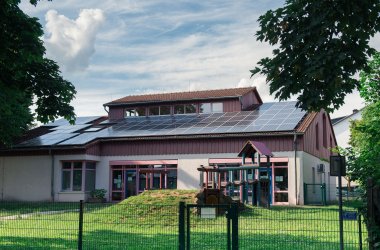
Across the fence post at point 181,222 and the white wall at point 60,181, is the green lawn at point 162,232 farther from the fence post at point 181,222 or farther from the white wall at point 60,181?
the white wall at point 60,181

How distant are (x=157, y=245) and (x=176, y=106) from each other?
25966 mm

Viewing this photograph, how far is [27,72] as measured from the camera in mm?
17453

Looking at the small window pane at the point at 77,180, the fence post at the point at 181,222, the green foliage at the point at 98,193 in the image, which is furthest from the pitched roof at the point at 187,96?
the fence post at the point at 181,222

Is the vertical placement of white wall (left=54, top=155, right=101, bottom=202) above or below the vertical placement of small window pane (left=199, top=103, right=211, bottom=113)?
below

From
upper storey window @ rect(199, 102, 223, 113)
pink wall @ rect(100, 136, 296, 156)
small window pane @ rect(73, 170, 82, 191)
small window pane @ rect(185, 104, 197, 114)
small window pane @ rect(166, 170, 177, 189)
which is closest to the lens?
pink wall @ rect(100, 136, 296, 156)

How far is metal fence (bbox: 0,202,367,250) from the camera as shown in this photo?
11.0m

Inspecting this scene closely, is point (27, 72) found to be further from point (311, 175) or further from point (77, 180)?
point (311, 175)

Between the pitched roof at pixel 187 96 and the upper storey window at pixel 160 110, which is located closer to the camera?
the pitched roof at pixel 187 96

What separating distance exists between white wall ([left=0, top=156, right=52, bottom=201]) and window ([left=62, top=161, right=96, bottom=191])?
3.48 feet

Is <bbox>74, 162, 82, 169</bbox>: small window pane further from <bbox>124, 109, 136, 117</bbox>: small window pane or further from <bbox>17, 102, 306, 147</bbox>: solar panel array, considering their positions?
<bbox>124, 109, 136, 117</bbox>: small window pane

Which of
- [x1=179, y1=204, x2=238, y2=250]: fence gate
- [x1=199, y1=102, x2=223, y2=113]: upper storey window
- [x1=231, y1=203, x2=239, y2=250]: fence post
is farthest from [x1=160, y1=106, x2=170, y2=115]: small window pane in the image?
[x1=231, y1=203, x2=239, y2=250]: fence post

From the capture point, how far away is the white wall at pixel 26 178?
112 ft

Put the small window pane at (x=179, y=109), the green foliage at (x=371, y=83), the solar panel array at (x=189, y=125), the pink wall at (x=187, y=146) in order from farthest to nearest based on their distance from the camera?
the small window pane at (x=179, y=109), the solar panel array at (x=189, y=125), the pink wall at (x=187, y=146), the green foliage at (x=371, y=83)

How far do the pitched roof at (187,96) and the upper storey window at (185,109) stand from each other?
639mm
